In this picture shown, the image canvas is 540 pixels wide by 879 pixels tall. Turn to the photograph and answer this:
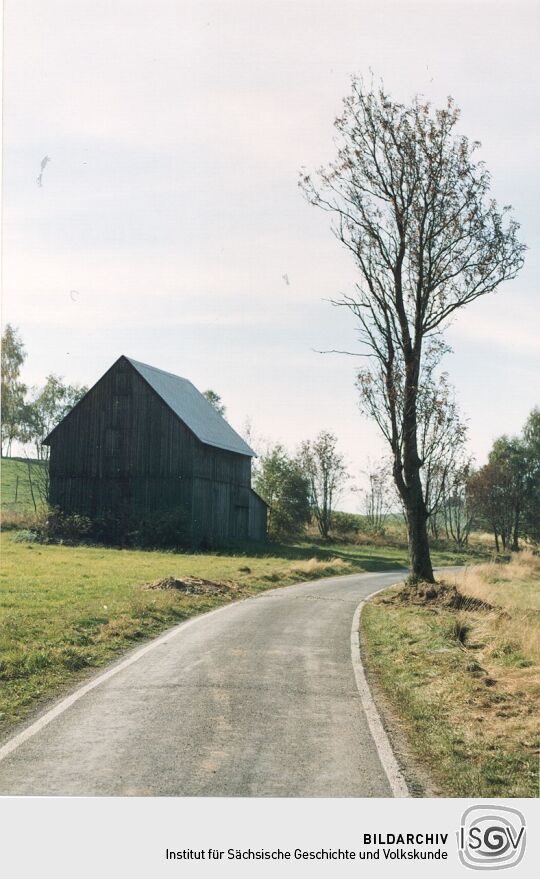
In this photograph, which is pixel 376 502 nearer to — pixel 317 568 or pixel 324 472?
pixel 324 472

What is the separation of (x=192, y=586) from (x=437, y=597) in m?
6.90

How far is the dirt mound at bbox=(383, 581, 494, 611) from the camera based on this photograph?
19.4m

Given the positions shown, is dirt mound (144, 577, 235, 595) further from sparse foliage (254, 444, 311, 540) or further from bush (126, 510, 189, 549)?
sparse foliage (254, 444, 311, 540)

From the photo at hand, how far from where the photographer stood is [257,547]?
5028 centimetres

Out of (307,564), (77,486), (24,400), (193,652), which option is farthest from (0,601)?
(24,400)

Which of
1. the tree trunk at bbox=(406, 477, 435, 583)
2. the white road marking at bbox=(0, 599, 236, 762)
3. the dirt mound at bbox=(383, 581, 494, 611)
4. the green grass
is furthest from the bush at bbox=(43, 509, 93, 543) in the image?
the white road marking at bbox=(0, 599, 236, 762)

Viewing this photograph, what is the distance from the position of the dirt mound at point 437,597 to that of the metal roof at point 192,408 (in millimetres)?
25474

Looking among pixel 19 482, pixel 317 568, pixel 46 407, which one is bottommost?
pixel 317 568

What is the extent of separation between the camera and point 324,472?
64750mm

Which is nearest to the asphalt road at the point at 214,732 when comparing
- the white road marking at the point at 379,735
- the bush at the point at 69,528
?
the white road marking at the point at 379,735

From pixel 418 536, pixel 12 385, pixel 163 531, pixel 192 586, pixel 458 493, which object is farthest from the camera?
pixel 12 385

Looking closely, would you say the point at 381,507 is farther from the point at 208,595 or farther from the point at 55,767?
the point at 55,767

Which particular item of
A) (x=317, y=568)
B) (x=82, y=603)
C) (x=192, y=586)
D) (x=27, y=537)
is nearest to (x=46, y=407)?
(x=27, y=537)
